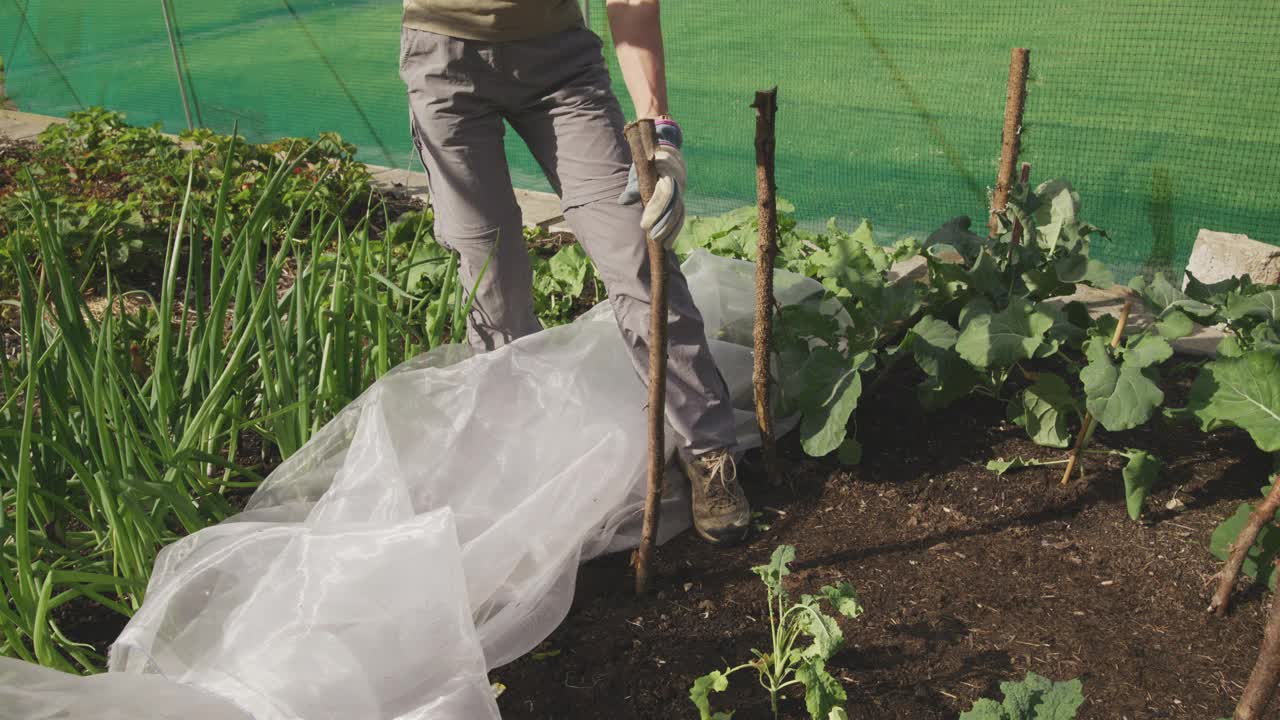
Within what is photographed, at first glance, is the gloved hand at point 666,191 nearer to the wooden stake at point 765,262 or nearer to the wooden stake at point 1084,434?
the wooden stake at point 765,262

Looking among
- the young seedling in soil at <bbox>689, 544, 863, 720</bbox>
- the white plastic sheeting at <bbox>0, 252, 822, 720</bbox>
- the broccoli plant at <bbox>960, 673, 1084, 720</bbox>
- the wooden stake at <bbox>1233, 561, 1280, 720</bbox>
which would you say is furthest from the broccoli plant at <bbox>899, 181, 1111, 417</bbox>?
the wooden stake at <bbox>1233, 561, 1280, 720</bbox>

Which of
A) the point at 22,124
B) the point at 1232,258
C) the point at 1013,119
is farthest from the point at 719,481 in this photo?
the point at 22,124

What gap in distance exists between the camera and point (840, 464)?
2145mm

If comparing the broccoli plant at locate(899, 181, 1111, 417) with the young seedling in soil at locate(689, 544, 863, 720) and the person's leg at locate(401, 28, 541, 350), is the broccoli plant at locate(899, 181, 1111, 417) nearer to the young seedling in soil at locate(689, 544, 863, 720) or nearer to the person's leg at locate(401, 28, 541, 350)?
the young seedling in soil at locate(689, 544, 863, 720)

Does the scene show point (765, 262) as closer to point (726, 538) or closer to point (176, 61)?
point (726, 538)

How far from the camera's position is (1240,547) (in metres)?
1.58

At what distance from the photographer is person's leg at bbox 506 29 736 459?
188 cm

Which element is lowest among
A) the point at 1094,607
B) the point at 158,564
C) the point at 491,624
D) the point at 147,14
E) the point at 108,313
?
the point at 1094,607

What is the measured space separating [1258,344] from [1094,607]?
611mm

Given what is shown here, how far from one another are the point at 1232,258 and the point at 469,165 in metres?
2.15

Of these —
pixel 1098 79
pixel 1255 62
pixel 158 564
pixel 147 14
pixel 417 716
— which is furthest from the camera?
pixel 147 14

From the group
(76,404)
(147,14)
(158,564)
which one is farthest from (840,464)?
(147,14)

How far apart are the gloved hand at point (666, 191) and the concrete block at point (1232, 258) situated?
1.73m

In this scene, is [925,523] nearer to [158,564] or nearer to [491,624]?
[491,624]
